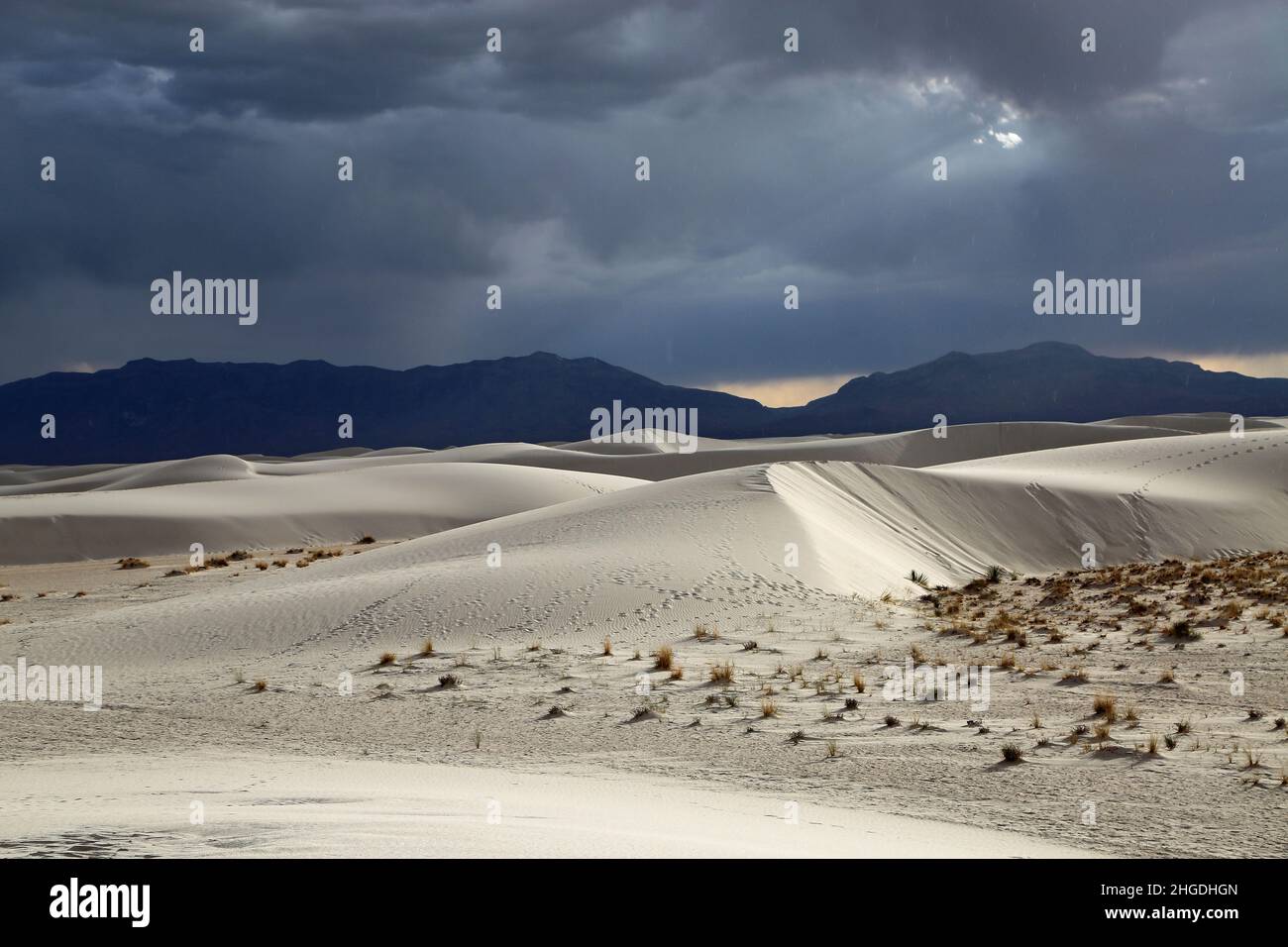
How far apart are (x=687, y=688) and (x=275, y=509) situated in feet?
118

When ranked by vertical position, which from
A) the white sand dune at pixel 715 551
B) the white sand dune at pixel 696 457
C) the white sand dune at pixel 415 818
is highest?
the white sand dune at pixel 696 457

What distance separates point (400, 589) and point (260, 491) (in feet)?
110

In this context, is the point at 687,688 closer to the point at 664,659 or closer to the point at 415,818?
the point at 664,659

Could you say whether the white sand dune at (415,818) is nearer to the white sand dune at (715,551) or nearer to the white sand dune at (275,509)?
the white sand dune at (715,551)

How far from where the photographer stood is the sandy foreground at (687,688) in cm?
651

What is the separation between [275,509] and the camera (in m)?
44.0

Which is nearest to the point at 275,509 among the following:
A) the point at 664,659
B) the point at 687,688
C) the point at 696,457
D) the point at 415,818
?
the point at 664,659

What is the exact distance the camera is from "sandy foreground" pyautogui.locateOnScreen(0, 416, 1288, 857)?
6508 mm

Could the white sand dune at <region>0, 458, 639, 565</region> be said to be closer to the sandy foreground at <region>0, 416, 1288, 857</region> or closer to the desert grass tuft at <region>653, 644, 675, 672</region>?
the sandy foreground at <region>0, 416, 1288, 857</region>

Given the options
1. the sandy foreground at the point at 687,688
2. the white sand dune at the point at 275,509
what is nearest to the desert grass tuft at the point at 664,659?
the sandy foreground at the point at 687,688

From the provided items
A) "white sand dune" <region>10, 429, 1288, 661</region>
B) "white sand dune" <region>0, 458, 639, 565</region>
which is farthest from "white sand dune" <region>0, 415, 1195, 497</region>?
"white sand dune" <region>10, 429, 1288, 661</region>

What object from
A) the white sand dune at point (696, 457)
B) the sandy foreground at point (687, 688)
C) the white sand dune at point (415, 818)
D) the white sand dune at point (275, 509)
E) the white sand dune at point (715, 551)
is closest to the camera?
the white sand dune at point (415, 818)

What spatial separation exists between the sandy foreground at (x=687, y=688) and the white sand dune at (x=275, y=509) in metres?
6.62
